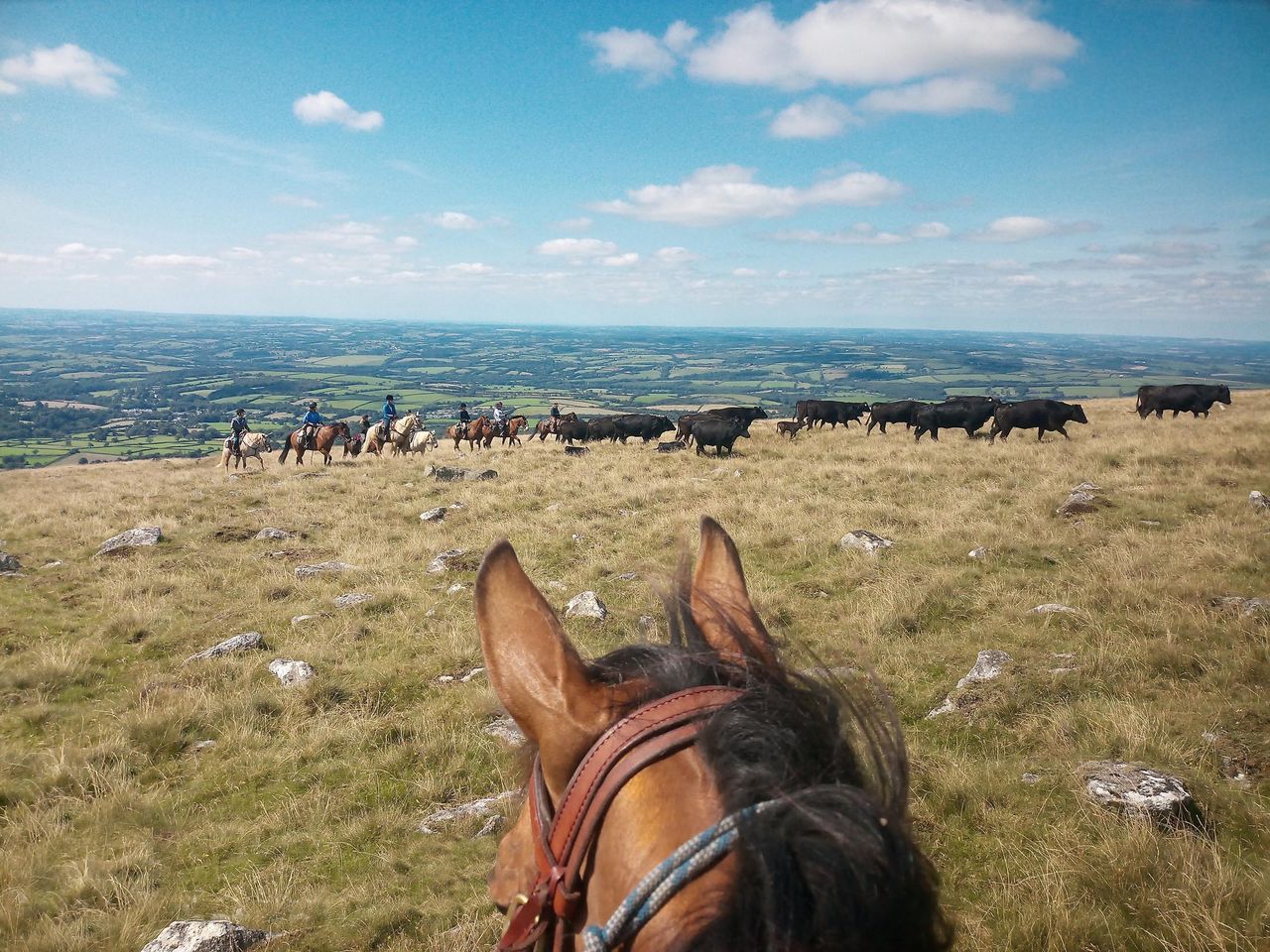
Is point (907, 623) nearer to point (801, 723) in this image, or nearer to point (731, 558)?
point (731, 558)

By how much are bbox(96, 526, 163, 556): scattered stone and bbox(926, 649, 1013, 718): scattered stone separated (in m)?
13.0

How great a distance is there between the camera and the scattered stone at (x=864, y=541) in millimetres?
9328

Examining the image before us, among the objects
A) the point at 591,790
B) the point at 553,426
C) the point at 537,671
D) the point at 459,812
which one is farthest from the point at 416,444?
the point at 591,790

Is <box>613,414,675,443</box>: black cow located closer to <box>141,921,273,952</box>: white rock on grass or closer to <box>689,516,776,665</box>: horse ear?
<box>141,921,273,952</box>: white rock on grass

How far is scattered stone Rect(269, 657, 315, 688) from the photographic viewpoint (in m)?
6.73

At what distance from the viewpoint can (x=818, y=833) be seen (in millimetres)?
982

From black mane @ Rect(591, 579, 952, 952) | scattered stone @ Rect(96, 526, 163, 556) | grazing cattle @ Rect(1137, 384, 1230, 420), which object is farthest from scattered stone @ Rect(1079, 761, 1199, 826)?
grazing cattle @ Rect(1137, 384, 1230, 420)

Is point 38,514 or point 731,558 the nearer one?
point 731,558

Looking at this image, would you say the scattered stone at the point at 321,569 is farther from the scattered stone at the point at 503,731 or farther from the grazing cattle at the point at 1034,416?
the grazing cattle at the point at 1034,416

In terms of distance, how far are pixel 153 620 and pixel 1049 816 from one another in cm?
1000

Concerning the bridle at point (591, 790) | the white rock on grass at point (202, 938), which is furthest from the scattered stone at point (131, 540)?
the bridle at point (591, 790)

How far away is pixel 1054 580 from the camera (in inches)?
296

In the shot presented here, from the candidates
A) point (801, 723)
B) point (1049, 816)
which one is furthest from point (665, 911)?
point (1049, 816)

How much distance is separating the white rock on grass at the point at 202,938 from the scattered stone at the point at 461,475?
1450 cm
